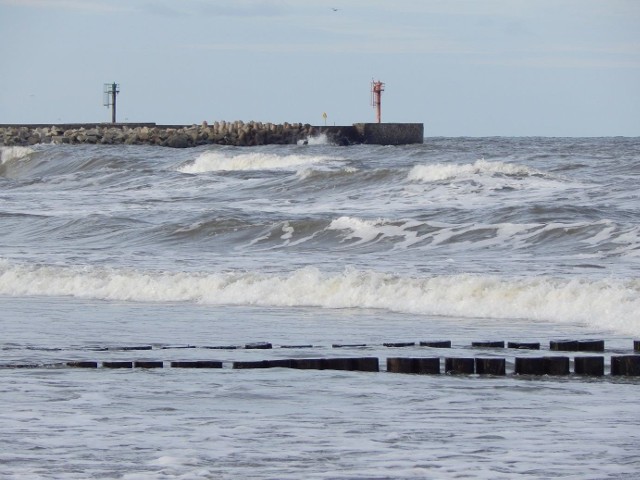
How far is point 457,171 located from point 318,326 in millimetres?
22432


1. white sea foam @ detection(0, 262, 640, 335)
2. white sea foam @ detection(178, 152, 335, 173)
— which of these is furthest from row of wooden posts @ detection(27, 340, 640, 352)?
white sea foam @ detection(178, 152, 335, 173)

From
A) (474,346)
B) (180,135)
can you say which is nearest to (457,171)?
(474,346)

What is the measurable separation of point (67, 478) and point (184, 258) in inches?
513

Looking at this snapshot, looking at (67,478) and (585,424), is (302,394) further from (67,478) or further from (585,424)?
(67,478)

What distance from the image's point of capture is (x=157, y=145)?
6150 centimetres

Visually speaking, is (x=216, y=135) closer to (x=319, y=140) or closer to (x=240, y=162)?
(x=319, y=140)

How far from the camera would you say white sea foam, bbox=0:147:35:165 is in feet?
174

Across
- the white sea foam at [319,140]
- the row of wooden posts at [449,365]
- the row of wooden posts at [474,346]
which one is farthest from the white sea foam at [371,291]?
the white sea foam at [319,140]

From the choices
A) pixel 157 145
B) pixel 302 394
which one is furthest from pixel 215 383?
pixel 157 145

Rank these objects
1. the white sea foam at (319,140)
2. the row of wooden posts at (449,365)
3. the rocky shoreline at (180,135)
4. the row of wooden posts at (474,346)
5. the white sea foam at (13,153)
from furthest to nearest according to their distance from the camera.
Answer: the white sea foam at (319,140) → the rocky shoreline at (180,135) → the white sea foam at (13,153) → the row of wooden posts at (474,346) → the row of wooden posts at (449,365)

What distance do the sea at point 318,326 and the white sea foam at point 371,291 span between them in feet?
0.10

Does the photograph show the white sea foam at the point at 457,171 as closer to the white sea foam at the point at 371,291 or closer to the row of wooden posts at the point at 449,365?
the white sea foam at the point at 371,291

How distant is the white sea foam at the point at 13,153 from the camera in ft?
174

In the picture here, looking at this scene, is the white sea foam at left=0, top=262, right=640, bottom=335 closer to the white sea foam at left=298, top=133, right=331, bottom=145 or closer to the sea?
the sea
